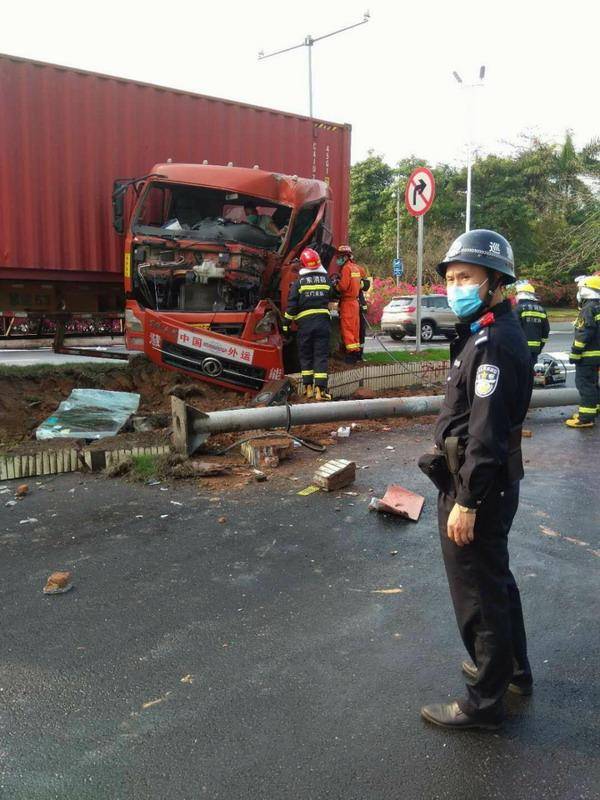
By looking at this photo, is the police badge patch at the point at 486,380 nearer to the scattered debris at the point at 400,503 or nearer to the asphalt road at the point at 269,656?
the asphalt road at the point at 269,656

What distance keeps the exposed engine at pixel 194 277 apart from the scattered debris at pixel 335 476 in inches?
114

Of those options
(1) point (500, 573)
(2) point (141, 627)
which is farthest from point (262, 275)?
(1) point (500, 573)

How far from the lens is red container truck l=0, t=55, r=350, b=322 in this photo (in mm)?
7805

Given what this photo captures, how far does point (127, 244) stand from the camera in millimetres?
7211

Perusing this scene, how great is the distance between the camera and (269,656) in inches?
110

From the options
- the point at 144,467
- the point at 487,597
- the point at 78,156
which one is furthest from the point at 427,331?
the point at 487,597

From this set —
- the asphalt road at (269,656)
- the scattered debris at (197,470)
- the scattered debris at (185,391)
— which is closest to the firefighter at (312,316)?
the scattered debris at (185,391)

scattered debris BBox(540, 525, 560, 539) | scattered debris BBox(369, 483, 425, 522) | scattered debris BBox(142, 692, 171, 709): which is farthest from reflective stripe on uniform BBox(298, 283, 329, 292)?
scattered debris BBox(142, 692, 171, 709)

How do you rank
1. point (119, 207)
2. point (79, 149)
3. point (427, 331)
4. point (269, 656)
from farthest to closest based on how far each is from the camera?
point (427, 331)
point (79, 149)
point (119, 207)
point (269, 656)

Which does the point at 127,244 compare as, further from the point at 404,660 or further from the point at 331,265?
the point at 404,660

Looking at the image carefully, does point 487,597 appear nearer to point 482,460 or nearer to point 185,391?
point 482,460

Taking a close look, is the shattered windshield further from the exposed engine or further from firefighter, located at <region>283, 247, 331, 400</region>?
firefighter, located at <region>283, 247, 331, 400</region>

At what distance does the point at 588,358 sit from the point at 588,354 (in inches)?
2.0

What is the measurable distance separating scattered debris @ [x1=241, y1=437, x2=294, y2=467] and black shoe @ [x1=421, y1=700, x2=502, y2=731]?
3389 mm
